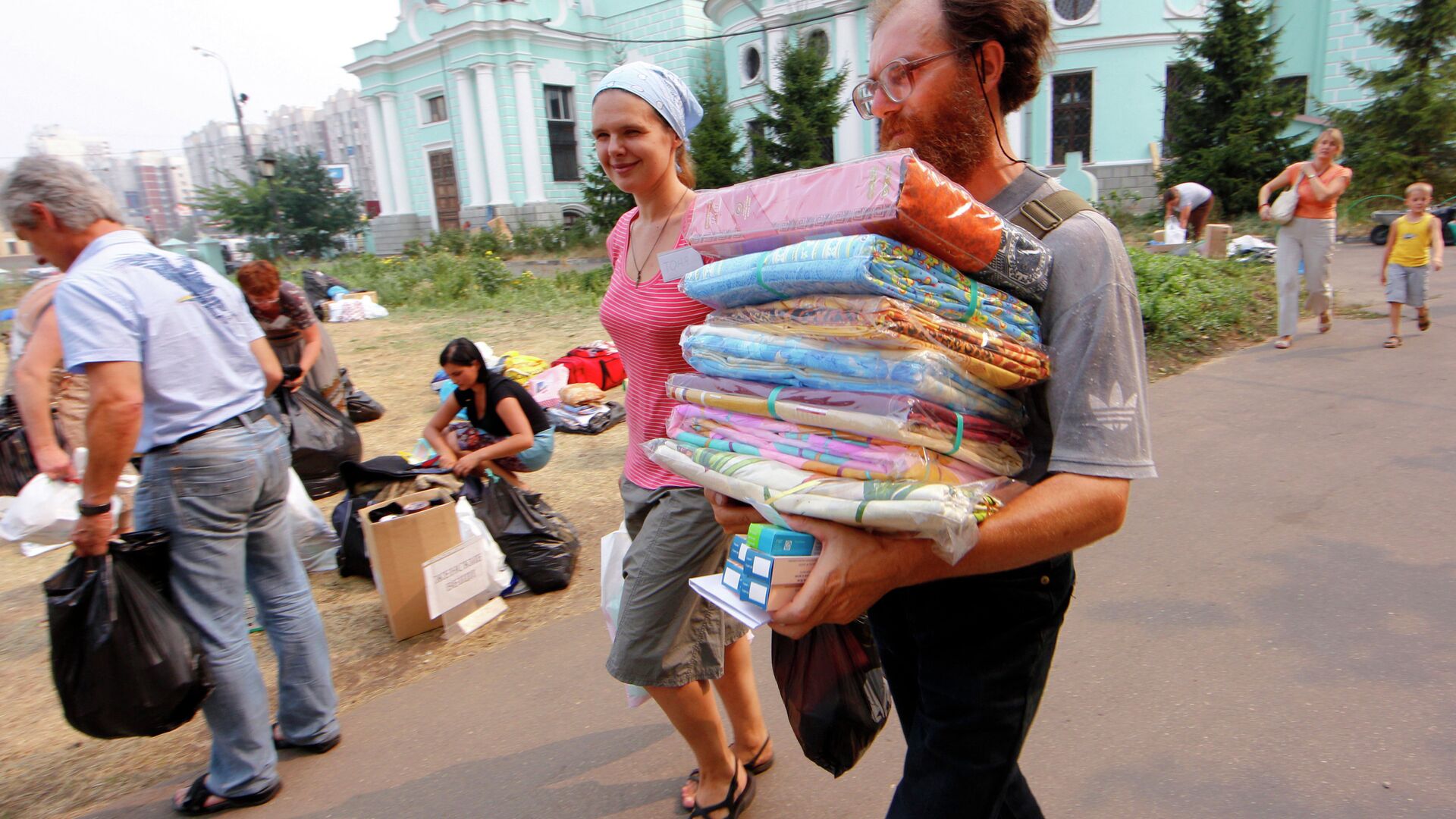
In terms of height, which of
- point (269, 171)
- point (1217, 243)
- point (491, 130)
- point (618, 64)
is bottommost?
point (1217, 243)

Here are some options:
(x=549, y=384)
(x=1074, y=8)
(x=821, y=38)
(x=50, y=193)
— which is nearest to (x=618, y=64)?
(x=821, y=38)

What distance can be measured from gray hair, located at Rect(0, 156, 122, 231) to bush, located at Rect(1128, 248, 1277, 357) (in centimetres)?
776

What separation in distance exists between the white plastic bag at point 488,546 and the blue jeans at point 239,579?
1.03 m

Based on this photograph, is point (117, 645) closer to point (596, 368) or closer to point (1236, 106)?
point (596, 368)

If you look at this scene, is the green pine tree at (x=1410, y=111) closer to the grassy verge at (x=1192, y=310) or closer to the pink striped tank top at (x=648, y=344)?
the grassy verge at (x=1192, y=310)

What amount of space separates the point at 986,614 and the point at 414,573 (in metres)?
2.98

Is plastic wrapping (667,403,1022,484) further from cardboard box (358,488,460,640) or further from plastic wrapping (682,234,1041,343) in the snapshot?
cardboard box (358,488,460,640)

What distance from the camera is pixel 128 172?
10838cm

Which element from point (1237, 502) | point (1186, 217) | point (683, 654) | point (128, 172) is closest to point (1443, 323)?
point (1237, 502)

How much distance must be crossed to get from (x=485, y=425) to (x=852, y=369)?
3.69m

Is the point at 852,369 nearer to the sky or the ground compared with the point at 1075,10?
nearer to the ground

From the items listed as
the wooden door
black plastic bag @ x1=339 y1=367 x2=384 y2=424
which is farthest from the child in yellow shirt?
the wooden door

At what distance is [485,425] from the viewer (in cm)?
461

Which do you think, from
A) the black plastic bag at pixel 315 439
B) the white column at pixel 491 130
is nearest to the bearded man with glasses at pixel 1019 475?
the black plastic bag at pixel 315 439
